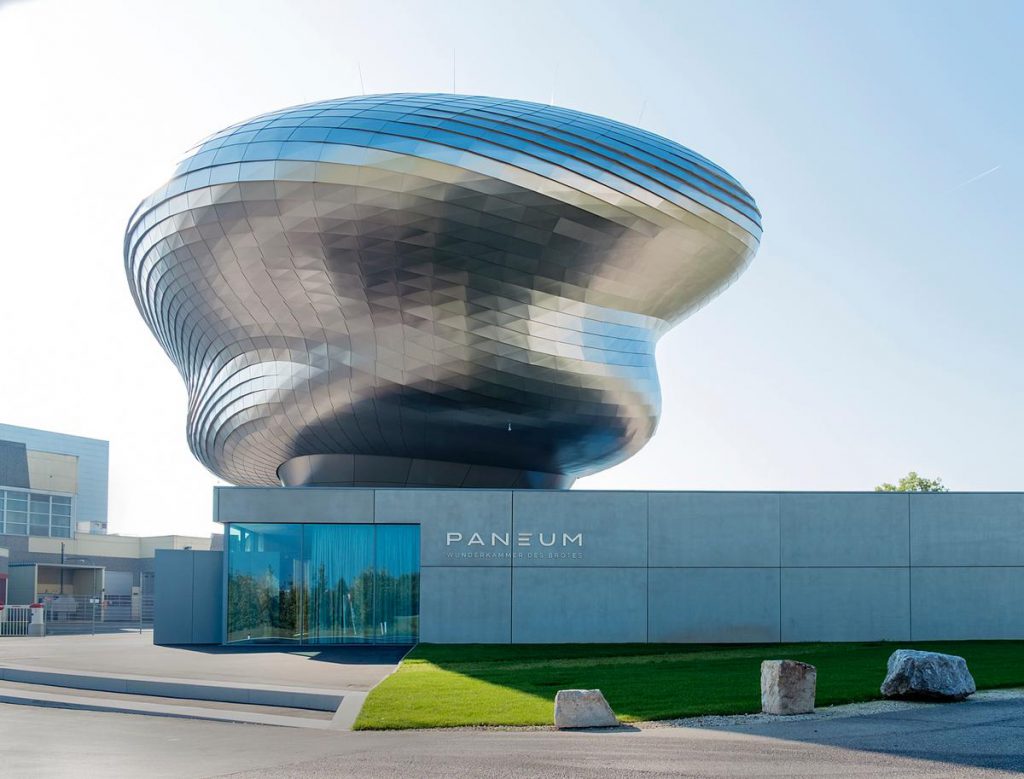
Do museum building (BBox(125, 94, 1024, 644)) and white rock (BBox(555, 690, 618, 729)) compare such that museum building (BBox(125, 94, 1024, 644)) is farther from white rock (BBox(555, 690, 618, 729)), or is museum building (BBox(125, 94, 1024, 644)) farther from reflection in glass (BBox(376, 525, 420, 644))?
white rock (BBox(555, 690, 618, 729))

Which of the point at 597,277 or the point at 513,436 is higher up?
the point at 597,277

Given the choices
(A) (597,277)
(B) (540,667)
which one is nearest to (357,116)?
(A) (597,277)

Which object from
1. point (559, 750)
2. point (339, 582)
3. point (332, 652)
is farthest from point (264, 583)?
point (559, 750)

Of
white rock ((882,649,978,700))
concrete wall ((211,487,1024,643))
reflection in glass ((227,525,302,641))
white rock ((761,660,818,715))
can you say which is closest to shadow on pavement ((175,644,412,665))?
reflection in glass ((227,525,302,641))

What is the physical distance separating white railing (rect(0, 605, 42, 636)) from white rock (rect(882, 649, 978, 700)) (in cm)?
3800

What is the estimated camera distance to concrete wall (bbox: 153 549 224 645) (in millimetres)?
31375

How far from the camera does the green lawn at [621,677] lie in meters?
15.4

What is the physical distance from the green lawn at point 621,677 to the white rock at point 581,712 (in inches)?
21.5

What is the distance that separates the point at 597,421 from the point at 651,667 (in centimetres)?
1729

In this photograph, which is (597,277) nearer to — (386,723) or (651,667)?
(651,667)

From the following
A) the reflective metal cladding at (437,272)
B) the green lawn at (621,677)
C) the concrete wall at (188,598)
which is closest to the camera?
the green lawn at (621,677)

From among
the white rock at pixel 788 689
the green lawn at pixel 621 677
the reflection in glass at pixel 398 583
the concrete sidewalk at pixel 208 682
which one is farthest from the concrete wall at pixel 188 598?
the white rock at pixel 788 689

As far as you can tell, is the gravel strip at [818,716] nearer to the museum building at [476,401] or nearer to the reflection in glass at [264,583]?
the museum building at [476,401]

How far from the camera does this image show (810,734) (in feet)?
43.0
